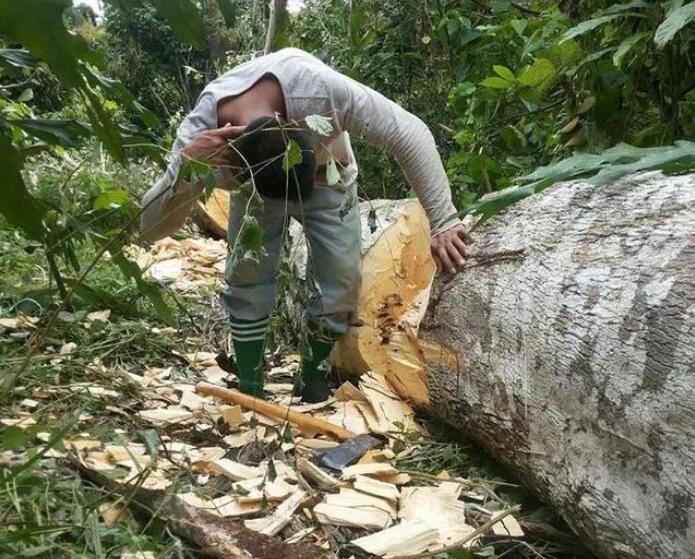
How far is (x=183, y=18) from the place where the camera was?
84cm

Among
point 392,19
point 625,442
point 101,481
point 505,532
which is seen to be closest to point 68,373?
point 101,481

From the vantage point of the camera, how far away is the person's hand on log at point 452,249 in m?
2.05

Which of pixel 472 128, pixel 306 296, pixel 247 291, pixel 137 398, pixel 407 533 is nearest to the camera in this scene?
pixel 407 533

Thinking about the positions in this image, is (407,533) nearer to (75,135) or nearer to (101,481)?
(101,481)

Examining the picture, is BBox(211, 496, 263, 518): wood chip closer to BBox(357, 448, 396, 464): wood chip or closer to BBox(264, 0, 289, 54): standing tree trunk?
BBox(357, 448, 396, 464): wood chip

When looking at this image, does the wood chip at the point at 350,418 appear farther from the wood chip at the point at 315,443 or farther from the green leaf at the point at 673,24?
the green leaf at the point at 673,24

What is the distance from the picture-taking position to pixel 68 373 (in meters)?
2.30

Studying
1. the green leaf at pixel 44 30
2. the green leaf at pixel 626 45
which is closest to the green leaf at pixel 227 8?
the green leaf at pixel 44 30

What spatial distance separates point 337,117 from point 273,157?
0.99 ft

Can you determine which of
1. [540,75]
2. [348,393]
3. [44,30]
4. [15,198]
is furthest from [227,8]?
[540,75]

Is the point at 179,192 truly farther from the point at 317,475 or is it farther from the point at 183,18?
the point at 183,18

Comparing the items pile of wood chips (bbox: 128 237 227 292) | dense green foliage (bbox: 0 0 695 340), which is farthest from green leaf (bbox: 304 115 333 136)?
pile of wood chips (bbox: 128 237 227 292)

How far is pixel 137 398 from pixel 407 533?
1.07 m

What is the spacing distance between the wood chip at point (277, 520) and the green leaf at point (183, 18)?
1007 millimetres
